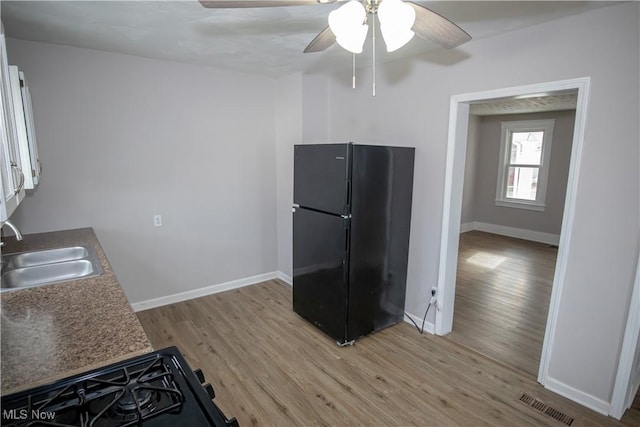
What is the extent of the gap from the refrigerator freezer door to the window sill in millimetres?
5198

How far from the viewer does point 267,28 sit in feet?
7.41

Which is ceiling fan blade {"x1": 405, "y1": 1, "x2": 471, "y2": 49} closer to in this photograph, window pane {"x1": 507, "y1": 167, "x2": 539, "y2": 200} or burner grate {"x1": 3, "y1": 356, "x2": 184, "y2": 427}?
burner grate {"x1": 3, "y1": 356, "x2": 184, "y2": 427}

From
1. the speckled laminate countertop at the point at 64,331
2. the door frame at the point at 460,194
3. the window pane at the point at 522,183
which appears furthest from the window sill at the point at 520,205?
the speckled laminate countertop at the point at 64,331

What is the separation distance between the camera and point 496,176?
6738mm

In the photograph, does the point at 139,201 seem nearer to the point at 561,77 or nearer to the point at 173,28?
the point at 173,28

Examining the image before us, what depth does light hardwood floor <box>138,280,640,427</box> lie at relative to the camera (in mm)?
2088

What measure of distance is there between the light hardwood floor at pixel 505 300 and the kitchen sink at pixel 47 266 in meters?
2.90

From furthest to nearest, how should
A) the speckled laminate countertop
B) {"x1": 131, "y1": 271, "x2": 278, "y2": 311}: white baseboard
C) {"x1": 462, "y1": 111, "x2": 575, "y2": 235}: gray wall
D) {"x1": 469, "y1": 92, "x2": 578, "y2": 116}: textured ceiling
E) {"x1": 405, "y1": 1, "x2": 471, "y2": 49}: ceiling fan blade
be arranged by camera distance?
{"x1": 462, "y1": 111, "x2": 575, "y2": 235}: gray wall < {"x1": 469, "y1": 92, "x2": 578, "y2": 116}: textured ceiling < {"x1": 131, "y1": 271, "x2": 278, "y2": 311}: white baseboard < {"x1": 405, "y1": 1, "x2": 471, "y2": 49}: ceiling fan blade < the speckled laminate countertop

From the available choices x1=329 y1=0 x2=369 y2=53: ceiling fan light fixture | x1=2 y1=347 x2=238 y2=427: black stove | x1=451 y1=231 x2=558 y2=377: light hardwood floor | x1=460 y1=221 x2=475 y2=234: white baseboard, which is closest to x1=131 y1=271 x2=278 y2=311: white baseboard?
x1=451 y1=231 x2=558 y2=377: light hardwood floor

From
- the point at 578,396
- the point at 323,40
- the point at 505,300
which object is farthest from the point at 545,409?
the point at 323,40

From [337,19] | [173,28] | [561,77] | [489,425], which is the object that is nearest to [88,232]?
[173,28]

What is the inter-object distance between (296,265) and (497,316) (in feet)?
6.73

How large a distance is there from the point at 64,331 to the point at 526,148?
283 inches

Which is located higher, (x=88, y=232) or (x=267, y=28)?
(x=267, y=28)
